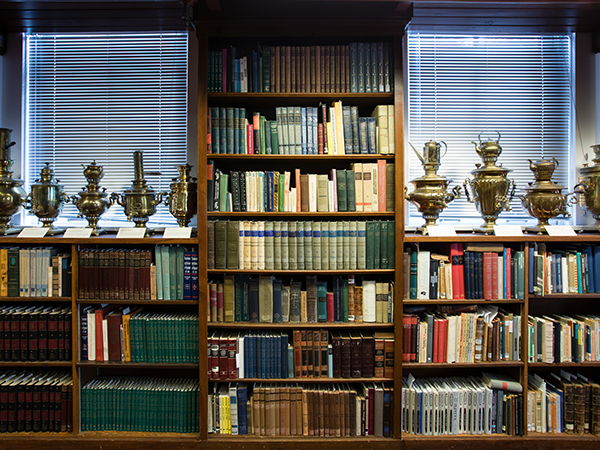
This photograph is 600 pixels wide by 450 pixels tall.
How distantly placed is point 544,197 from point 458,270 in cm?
71

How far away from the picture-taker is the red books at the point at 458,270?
6.77 feet

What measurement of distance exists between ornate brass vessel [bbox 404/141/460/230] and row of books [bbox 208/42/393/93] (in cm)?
52

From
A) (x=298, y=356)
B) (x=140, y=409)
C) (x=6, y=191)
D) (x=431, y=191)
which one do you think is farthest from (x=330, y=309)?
(x=6, y=191)

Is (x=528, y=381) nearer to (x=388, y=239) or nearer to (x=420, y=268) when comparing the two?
(x=420, y=268)

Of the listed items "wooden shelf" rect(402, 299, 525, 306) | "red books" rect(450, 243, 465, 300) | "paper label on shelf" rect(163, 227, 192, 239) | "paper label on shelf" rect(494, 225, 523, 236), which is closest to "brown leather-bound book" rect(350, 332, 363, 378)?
"wooden shelf" rect(402, 299, 525, 306)

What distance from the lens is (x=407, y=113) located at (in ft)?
8.31

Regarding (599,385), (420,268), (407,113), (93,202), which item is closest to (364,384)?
(420,268)

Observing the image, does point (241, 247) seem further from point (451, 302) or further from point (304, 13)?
point (304, 13)

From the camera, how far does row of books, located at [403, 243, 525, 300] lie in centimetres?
206

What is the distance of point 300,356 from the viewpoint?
2049 mm

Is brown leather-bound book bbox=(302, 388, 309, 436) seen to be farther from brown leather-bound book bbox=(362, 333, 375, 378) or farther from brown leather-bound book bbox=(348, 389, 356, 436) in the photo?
brown leather-bound book bbox=(362, 333, 375, 378)

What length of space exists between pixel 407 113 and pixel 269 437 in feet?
7.67

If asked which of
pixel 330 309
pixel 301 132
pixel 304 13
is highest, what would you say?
pixel 304 13

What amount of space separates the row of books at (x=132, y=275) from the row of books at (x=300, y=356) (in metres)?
0.39
